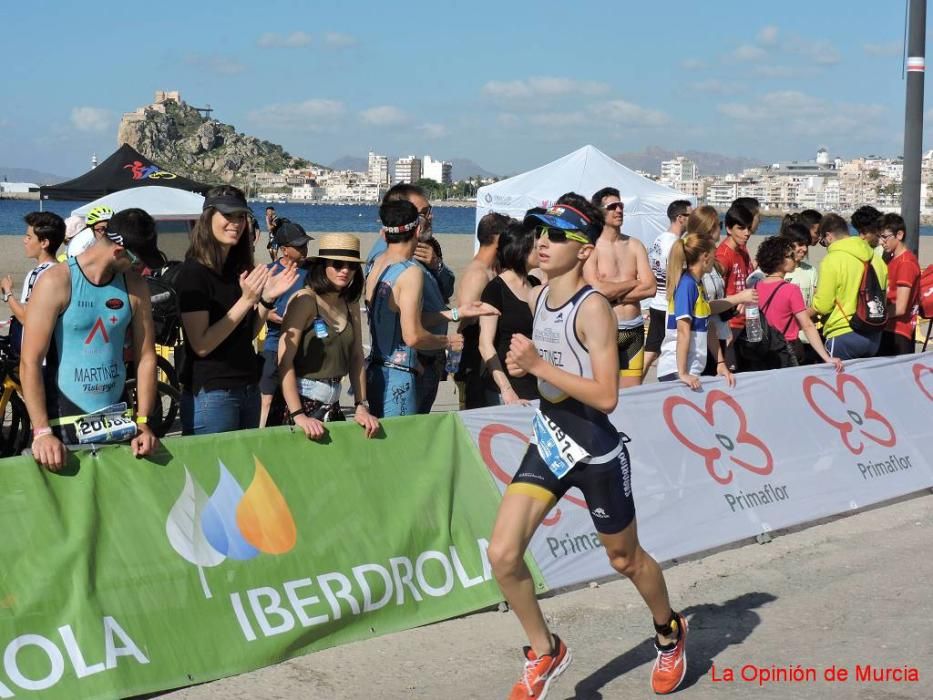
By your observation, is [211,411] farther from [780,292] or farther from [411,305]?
[780,292]

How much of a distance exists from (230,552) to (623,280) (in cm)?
486

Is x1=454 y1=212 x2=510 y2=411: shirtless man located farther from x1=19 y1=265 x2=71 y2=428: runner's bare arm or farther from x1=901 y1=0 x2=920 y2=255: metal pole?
x1=901 y1=0 x2=920 y2=255: metal pole

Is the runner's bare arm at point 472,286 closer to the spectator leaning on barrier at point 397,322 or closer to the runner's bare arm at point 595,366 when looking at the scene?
the spectator leaning on barrier at point 397,322

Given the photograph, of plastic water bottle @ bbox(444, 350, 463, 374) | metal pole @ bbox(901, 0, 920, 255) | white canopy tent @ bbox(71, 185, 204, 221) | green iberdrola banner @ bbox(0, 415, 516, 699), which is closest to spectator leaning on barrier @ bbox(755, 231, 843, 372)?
metal pole @ bbox(901, 0, 920, 255)

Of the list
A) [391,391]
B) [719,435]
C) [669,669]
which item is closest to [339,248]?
[391,391]

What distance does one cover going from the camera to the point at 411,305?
6.20 m

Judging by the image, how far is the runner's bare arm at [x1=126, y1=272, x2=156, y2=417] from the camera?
5090 millimetres

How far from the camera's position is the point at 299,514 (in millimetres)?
5316

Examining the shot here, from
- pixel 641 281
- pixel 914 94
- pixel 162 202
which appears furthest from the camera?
pixel 162 202

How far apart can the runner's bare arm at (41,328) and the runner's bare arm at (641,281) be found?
4901 millimetres

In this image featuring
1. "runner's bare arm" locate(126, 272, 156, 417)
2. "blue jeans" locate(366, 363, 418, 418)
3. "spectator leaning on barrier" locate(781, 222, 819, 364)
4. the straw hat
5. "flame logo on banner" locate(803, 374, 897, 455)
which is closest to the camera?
"runner's bare arm" locate(126, 272, 156, 417)

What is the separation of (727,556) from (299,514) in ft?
9.28

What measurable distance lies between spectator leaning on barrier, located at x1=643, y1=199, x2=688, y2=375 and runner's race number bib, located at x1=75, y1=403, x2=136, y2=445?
195 inches

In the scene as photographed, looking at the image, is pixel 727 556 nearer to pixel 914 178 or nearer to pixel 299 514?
pixel 299 514
